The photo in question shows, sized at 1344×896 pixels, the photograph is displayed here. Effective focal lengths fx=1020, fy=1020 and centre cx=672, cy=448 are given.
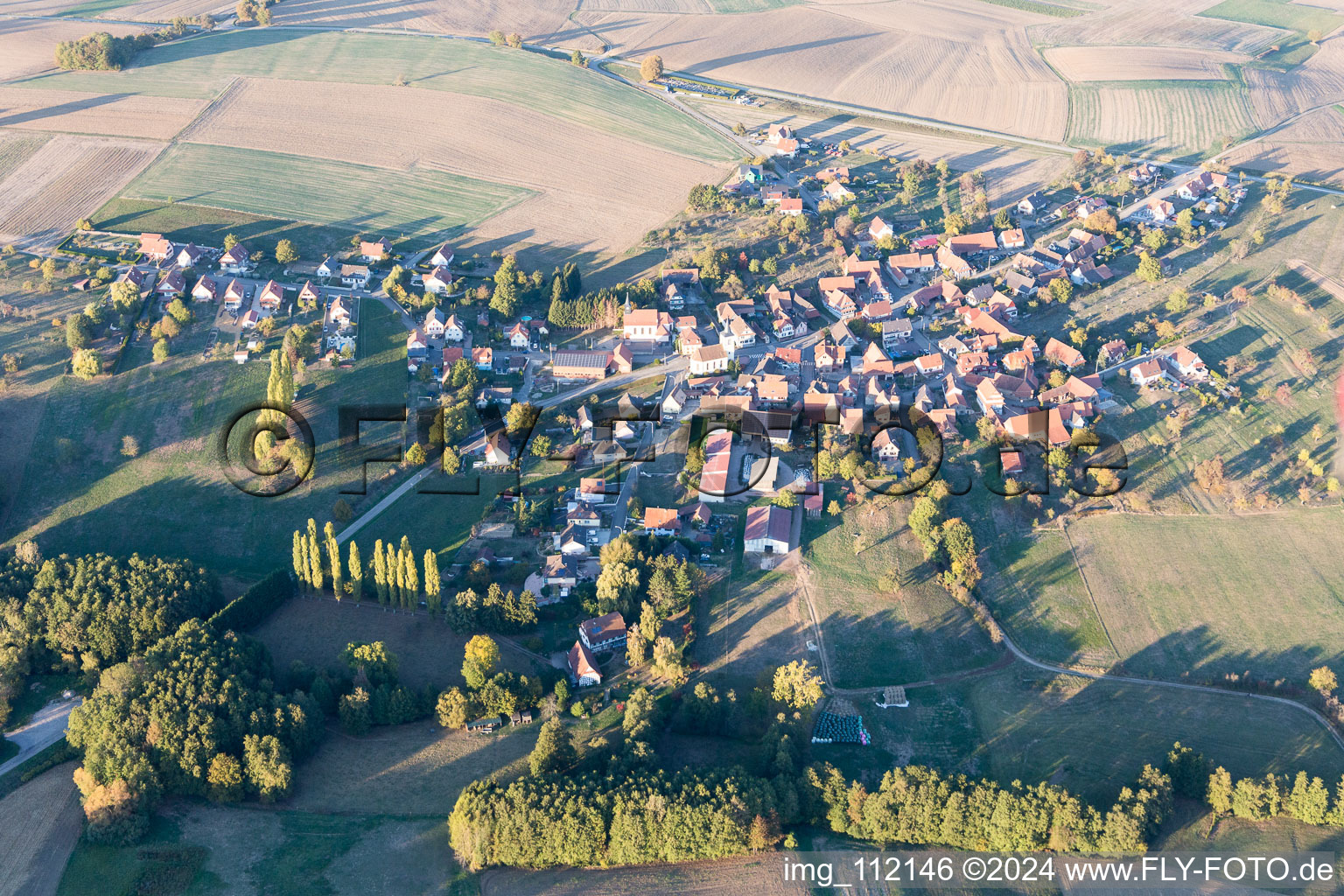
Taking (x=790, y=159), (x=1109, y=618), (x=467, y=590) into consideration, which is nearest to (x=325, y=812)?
(x=467, y=590)

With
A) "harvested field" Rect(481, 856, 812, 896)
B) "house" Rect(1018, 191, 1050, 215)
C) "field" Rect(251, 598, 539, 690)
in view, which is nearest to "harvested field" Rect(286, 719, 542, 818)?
"field" Rect(251, 598, 539, 690)

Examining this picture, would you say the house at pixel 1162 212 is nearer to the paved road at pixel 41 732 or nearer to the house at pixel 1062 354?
the house at pixel 1062 354

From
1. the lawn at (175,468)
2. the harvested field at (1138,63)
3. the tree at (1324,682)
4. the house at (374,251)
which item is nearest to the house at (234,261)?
the house at (374,251)

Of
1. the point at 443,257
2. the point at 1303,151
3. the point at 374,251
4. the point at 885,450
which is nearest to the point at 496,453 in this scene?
the point at 885,450

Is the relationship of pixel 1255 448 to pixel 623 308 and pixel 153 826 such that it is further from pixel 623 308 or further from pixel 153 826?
pixel 153 826

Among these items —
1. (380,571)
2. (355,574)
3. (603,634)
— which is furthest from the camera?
(355,574)

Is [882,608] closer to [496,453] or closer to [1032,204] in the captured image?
[496,453]
